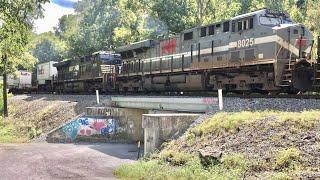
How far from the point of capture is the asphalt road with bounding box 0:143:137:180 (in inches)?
703

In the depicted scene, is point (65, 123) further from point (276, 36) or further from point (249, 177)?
point (249, 177)

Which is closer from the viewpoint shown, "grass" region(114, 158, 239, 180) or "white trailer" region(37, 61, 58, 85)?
"grass" region(114, 158, 239, 180)

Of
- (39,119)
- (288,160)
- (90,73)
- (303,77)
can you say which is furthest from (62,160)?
(90,73)

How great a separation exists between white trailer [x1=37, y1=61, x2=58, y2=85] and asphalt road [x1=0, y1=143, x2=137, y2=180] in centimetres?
2741

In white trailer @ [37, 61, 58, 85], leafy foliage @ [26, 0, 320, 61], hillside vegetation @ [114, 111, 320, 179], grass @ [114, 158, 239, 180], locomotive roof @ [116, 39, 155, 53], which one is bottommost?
grass @ [114, 158, 239, 180]

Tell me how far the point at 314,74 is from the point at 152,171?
288 inches

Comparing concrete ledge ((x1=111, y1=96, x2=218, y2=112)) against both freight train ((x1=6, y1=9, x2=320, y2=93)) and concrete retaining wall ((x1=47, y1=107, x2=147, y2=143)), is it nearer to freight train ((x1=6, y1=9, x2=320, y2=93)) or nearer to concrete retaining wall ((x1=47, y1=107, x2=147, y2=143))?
concrete retaining wall ((x1=47, y1=107, x2=147, y2=143))

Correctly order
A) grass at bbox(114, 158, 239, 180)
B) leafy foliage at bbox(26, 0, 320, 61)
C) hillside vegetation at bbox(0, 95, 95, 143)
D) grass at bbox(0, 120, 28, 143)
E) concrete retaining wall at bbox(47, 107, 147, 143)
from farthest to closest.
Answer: leafy foliage at bbox(26, 0, 320, 61), hillside vegetation at bbox(0, 95, 95, 143), grass at bbox(0, 120, 28, 143), concrete retaining wall at bbox(47, 107, 147, 143), grass at bbox(114, 158, 239, 180)

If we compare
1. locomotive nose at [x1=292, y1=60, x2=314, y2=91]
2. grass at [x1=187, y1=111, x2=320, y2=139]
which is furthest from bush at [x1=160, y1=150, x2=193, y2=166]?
locomotive nose at [x1=292, y1=60, x2=314, y2=91]

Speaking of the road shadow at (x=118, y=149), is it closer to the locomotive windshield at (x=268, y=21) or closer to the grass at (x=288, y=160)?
the locomotive windshield at (x=268, y=21)

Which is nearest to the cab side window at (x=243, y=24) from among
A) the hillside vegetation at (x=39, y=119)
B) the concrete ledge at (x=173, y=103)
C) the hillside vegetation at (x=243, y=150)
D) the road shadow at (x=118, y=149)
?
the concrete ledge at (x=173, y=103)

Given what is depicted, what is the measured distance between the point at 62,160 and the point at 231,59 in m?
9.98

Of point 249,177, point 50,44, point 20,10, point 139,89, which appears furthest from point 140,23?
point 50,44

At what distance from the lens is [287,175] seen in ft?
38.5
